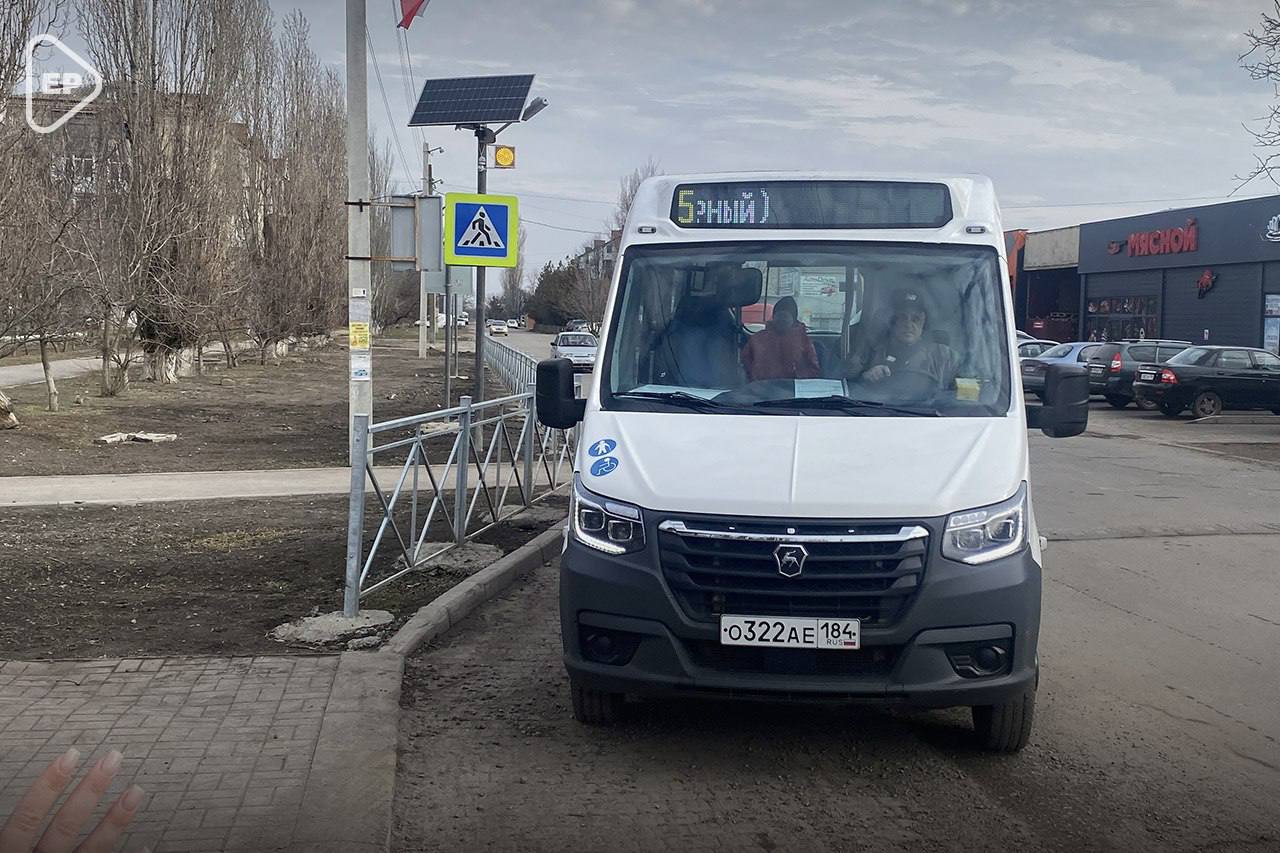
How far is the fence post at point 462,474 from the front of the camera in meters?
9.22

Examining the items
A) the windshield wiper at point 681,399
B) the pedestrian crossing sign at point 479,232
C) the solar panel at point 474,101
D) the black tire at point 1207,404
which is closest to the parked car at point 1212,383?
the black tire at point 1207,404

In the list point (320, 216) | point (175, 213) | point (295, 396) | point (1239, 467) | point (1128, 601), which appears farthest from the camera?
point (320, 216)

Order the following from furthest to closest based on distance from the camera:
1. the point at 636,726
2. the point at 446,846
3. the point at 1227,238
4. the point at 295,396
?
the point at 1227,238 < the point at 295,396 < the point at 636,726 < the point at 446,846

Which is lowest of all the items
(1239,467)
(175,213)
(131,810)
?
(1239,467)

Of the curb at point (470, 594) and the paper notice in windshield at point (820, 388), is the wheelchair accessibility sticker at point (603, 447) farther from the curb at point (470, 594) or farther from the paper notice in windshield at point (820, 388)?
the curb at point (470, 594)

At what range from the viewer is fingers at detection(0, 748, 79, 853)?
1.65 metres

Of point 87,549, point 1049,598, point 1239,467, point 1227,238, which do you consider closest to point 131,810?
point 1049,598

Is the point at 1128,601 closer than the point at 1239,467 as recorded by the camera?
Yes

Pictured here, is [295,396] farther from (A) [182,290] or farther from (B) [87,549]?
(B) [87,549]

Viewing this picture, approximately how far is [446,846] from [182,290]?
2363 centimetres

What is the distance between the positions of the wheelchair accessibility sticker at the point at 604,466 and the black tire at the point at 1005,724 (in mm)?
1760

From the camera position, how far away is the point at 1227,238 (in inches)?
1457

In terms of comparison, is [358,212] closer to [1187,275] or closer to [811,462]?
[811,462]

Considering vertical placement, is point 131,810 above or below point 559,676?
above
